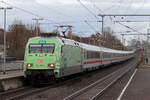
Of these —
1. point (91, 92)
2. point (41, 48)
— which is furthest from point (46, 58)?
point (91, 92)

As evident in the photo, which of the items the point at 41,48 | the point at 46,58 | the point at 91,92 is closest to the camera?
the point at 91,92

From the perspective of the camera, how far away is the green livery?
15.9 m

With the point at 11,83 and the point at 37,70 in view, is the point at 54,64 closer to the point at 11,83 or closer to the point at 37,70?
the point at 37,70

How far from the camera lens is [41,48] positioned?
16656 millimetres

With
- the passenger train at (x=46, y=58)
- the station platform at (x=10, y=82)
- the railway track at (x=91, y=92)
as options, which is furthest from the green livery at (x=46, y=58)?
the railway track at (x=91, y=92)

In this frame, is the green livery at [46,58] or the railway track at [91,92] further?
the green livery at [46,58]

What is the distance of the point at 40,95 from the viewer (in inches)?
530

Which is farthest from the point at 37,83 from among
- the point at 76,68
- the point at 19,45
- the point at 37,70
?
the point at 19,45

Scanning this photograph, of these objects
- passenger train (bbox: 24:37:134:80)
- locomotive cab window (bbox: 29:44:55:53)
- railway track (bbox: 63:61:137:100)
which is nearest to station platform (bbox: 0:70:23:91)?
passenger train (bbox: 24:37:134:80)

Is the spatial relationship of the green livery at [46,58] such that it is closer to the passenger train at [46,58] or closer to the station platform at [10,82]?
the passenger train at [46,58]

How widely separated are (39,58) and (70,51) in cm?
315

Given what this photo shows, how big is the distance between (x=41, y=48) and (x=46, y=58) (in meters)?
0.89

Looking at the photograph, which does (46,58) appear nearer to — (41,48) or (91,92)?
(41,48)

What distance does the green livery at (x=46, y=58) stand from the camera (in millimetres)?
15906
